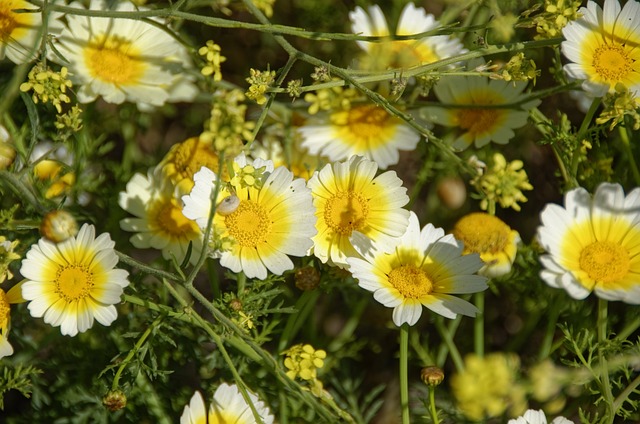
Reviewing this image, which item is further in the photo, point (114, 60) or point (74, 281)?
point (114, 60)

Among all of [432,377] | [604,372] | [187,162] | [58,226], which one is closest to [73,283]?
[58,226]

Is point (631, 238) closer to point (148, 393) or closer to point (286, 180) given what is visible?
point (286, 180)

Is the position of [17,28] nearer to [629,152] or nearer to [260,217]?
[260,217]

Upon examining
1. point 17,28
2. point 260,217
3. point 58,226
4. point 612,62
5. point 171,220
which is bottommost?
point 58,226

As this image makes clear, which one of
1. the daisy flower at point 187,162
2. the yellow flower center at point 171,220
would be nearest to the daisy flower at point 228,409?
the yellow flower center at point 171,220

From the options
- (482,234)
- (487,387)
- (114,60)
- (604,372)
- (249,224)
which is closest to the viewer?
(487,387)

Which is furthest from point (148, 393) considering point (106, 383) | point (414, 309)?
point (414, 309)

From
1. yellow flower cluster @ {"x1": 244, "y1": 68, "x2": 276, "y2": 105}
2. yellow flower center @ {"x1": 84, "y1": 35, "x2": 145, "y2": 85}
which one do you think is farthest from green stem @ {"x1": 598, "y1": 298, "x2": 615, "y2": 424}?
yellow flower center @ {"x1": 84, "y1": 35, "x2": 145, "y2": 85}
